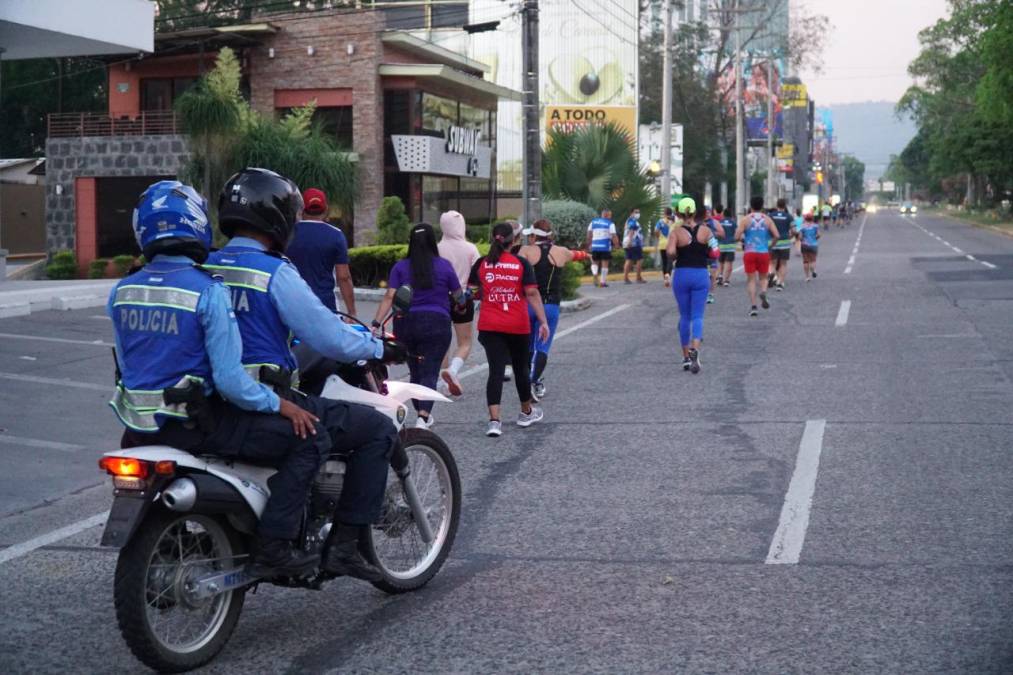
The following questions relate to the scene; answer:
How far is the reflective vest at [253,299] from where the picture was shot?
5.28m

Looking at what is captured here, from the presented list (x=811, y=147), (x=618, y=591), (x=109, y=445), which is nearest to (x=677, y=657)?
(x=618, y=591)

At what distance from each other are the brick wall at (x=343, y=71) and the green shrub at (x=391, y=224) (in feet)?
21.4

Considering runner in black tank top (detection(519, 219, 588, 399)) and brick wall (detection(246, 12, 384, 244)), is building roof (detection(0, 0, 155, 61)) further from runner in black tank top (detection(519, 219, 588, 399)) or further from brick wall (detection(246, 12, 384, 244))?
brick wall (detection(246, 12, 384, 244))

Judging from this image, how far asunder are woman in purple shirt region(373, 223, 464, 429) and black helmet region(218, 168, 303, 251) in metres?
4.53

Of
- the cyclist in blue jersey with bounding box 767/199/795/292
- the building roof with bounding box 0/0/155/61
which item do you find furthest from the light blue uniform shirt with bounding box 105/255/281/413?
the cyclist in blue jersey with bounding box 767/199/795/292

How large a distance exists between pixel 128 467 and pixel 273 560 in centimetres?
71

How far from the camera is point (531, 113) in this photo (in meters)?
25.0

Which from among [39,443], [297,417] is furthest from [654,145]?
[297,417]

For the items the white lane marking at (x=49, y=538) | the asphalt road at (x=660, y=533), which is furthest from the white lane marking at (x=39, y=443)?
the white lane marking at (x=49, y=538)

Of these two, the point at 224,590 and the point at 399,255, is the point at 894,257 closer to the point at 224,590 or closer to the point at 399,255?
the point at 399,255

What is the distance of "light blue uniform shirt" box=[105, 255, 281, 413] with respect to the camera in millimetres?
4973

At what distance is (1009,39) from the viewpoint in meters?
48.8

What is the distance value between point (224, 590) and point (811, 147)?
191 metres

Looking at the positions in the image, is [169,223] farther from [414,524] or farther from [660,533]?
[660,533]
